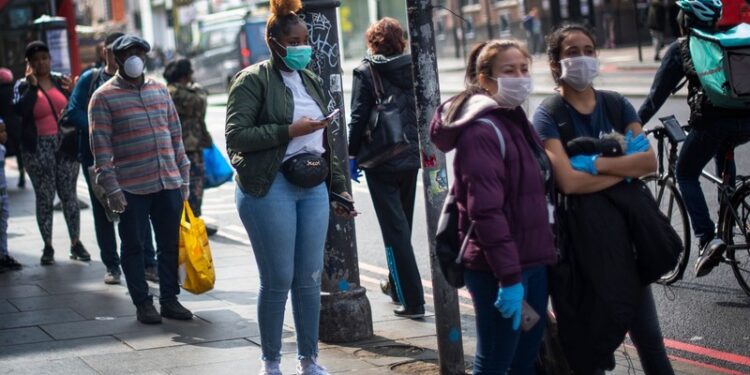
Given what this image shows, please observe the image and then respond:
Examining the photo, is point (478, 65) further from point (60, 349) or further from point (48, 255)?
point (48, 255)

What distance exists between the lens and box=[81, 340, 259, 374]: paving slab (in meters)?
6.41

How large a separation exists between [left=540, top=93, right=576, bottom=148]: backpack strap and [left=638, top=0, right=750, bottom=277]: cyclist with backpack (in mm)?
2363

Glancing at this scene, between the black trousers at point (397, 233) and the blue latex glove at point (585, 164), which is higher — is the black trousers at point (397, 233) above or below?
below

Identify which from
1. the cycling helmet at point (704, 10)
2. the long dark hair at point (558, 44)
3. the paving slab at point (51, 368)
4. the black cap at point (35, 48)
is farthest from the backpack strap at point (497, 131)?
the black cap at point (35, 48)

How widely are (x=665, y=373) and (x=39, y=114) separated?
6.61 m

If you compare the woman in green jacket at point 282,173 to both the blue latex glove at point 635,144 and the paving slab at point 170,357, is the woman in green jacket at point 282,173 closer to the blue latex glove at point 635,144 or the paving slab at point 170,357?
the paving slab at point 170,357

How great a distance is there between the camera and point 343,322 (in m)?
6.87

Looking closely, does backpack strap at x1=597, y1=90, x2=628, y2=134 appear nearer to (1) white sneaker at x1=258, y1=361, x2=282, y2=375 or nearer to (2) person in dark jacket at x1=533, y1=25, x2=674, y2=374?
(2) person in dark jacket at x1=533, y1=25, x2=674, y2=374

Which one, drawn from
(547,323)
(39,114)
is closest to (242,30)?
(39,114)

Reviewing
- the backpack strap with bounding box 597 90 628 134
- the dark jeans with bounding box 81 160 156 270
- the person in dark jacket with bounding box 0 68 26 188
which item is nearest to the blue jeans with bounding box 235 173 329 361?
the backpack strap with bounding box 597 90 628 134

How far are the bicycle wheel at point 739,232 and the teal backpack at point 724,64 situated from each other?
56 centimetres

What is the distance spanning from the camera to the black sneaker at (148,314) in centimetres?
757

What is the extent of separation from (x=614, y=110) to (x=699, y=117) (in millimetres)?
2680

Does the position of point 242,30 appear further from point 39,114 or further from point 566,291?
point 566,291
